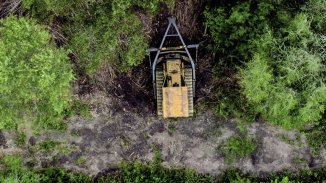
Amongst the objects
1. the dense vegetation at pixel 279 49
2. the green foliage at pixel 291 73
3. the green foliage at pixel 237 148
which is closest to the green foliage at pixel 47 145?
the green foliage at pixel 237 148

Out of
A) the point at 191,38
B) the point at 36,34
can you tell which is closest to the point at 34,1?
the point at 36,34

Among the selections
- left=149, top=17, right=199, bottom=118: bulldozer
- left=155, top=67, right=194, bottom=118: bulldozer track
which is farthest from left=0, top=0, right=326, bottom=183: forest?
left=155, top=67, right=194, bottom=118: bulldozer track

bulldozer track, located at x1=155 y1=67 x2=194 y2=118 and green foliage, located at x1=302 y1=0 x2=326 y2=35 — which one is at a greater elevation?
green foliage, located at x1=302 y1=0 x2=326 y2=35

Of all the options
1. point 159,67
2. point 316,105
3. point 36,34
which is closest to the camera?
point 36,34

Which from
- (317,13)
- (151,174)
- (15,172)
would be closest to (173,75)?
(151,174)

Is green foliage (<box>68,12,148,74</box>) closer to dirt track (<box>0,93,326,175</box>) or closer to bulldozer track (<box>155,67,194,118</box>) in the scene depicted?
bulldozer track (<box>155,67,194,118</box>)

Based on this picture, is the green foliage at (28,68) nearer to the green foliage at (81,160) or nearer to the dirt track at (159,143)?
the dirt track at (159,143)

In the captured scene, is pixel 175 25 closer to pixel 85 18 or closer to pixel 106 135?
pixel 85 18
